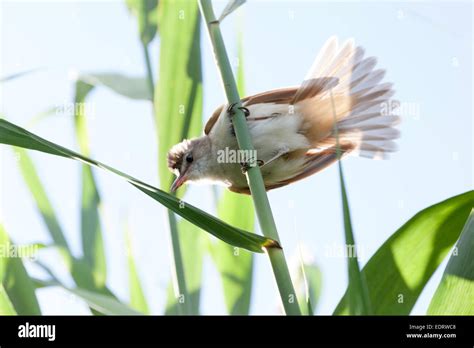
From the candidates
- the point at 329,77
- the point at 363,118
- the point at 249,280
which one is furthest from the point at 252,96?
the point at 249,280

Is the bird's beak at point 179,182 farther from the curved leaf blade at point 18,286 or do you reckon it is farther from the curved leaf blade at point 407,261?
the curved leaf blade at point 407,261

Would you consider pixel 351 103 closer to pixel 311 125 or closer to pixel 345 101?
Answer: pixel 345 101

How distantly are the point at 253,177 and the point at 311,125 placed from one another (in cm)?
125

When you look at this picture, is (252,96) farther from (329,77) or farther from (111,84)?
(111,84)

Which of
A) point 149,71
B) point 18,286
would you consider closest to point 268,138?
point 149,71

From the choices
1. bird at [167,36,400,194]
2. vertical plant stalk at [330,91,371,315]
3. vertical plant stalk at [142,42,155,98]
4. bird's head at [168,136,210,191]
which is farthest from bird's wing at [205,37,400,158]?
vertical plant stalk at [330,91,371,315]

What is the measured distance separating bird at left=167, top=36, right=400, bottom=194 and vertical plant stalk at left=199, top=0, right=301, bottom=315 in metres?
0.90

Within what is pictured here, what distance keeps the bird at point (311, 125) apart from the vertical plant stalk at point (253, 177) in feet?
2.95

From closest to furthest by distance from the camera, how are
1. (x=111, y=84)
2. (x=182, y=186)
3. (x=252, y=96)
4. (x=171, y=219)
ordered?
(x=171, y=219) → (x=111, y=84) → (x=252, y=96) → (x=182, y=186)

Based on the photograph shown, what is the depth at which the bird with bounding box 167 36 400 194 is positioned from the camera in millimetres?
2156

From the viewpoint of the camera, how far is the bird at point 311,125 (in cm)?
216
